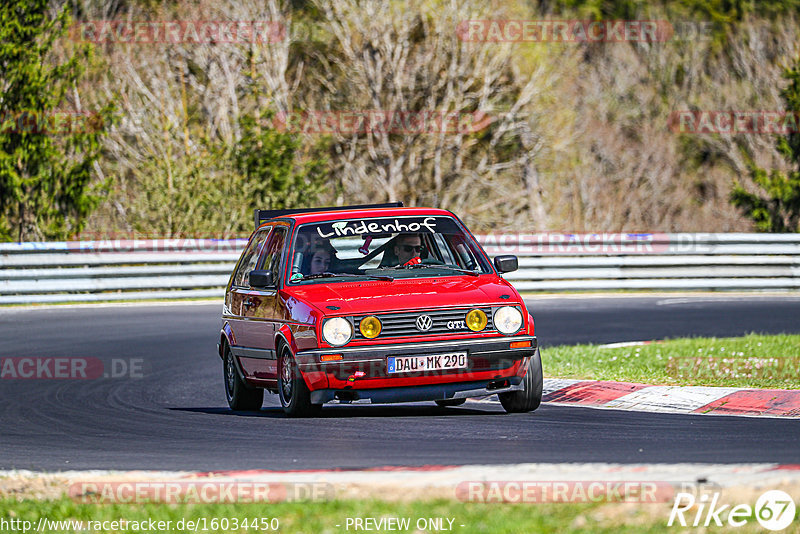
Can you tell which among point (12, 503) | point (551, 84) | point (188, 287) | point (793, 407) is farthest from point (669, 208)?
point (12, 503)

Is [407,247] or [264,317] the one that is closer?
[264,317]

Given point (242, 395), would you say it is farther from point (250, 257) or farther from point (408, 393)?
point (408, 393)

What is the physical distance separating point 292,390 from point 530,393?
1.78 m

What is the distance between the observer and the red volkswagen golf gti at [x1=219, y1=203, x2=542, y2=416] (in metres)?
9.31

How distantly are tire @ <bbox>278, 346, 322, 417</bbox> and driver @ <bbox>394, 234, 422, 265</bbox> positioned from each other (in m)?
1.32

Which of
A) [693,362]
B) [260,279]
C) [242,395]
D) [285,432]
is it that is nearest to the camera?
[285,432]

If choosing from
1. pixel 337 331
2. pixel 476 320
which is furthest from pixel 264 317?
pixel 476 320

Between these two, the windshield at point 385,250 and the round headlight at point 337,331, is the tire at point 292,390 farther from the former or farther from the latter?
the windshield at point 385,250

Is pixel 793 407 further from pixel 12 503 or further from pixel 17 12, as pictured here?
pixel 17 12

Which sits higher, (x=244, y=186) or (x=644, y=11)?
(x=644, y=11)

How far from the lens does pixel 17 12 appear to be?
2616 cm

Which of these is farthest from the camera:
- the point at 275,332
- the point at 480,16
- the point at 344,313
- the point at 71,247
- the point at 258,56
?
the point at 480,16

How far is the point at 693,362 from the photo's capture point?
12.9 meters

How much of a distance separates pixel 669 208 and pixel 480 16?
12103 millimetres
